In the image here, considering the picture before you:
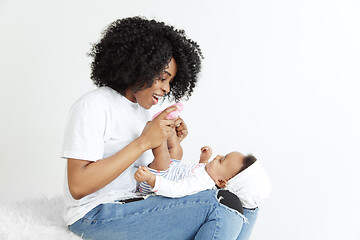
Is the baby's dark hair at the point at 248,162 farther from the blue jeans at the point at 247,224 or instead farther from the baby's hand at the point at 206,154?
the baby's hand at the point at 206,154

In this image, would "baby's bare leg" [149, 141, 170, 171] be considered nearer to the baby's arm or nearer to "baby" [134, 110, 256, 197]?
"baby" [134, 110, 256, 197]

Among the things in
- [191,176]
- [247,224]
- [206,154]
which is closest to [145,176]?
[191,176]

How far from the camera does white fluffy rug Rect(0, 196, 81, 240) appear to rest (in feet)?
5.66

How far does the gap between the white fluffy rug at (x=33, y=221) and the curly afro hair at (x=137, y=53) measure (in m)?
0.61

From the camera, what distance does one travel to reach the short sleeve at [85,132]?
1654mm

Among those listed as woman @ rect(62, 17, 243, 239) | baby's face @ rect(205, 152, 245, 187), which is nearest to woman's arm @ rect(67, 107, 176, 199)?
woman @ rect(62, 17, 243, 239)

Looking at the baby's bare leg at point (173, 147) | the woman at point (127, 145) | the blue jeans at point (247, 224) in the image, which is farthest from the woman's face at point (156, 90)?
the blue jeans at point (247, 224)

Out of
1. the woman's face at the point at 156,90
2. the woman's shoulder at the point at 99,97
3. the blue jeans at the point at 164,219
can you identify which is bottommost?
the blue jeans at the point at 164,219

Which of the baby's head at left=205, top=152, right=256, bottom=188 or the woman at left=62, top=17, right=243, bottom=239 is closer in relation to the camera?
the woman at left=62, top=17, right=243, bottom=239

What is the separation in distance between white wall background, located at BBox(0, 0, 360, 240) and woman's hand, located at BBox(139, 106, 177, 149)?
1435 millimetres

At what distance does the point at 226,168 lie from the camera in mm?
2018

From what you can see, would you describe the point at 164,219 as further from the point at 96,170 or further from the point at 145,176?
the point at 96,170

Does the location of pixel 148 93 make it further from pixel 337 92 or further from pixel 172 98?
pixel 337 92

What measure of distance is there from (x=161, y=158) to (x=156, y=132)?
0.16 meters
